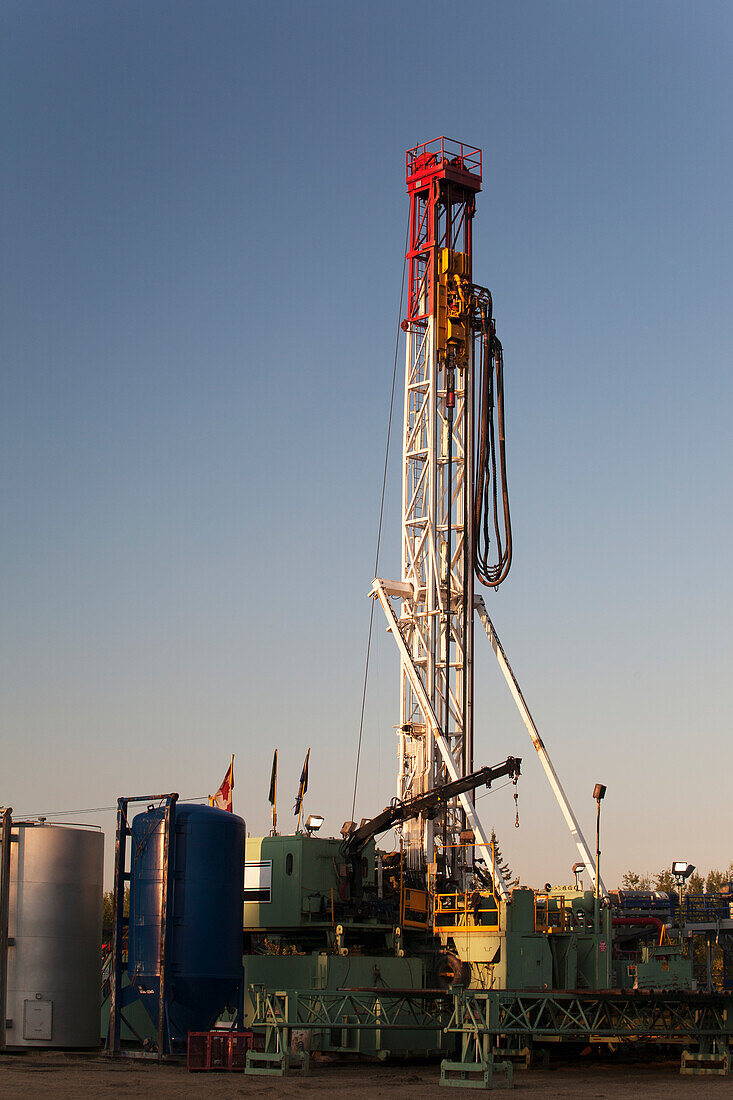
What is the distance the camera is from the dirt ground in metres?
22.9

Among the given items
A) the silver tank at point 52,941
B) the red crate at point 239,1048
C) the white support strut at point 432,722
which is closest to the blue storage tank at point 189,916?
the silver tank at point 52,941

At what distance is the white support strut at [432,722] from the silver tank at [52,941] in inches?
403

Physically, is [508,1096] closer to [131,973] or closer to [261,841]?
[131,973]

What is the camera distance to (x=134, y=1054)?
29.0 meters

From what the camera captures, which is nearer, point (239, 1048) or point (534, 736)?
point (239, 1048)

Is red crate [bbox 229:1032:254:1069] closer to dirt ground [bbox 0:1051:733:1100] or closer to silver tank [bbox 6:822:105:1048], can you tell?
dirt ground [bbox 0:1051:733:1100]

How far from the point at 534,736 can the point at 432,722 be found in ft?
12.2

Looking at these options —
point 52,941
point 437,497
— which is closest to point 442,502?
point 437,497

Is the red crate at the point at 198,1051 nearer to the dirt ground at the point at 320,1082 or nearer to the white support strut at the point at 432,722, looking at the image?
the dirt ground at the point at 320,1082

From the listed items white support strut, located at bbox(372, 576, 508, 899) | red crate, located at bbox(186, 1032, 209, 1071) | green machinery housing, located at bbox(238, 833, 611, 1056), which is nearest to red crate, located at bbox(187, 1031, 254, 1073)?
red crate, located at bbox(186, 1032, 209, 1071)

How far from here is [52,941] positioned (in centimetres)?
3012

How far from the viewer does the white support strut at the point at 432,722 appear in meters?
36.1

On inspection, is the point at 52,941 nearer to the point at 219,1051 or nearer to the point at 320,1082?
the point at 219,1051

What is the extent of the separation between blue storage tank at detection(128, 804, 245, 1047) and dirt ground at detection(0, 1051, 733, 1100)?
1.74 meters
